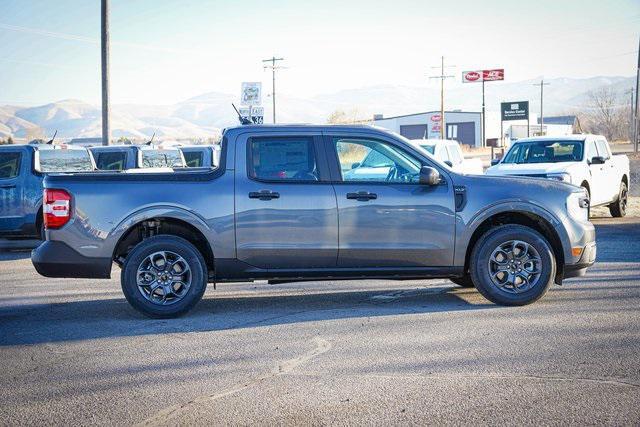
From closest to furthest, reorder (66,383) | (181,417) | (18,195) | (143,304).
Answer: (181,417)
(66,383)
(143,304)
(18,195)

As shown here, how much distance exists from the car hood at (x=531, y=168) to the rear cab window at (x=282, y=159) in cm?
831

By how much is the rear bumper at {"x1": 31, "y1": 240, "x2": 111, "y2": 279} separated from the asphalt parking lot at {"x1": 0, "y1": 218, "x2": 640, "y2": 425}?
19.9 inches

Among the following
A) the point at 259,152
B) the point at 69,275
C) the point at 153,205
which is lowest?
the point at 69,275

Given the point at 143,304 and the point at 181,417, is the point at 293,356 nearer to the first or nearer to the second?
the point at 181,417

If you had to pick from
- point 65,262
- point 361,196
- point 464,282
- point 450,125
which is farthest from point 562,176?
point 450,125

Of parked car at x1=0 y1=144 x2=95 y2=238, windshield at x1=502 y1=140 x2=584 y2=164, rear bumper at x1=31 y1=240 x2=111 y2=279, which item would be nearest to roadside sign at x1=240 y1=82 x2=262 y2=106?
windshield at x1=502 y1=140 x2=584 y2=164

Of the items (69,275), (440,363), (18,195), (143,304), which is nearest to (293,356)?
(440,363)

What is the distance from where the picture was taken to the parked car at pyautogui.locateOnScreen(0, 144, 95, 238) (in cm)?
1412

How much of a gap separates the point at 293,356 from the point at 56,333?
2.41m

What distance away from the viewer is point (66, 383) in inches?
217

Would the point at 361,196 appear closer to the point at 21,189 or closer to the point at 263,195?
the point at 263,195

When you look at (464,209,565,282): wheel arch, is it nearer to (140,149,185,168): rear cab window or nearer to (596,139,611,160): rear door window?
(596,139,611,160): rear door window

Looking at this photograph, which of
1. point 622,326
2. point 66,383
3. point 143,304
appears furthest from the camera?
point 143,304

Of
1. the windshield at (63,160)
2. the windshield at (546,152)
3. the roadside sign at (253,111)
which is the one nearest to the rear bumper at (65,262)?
the windshield at (63,160)
